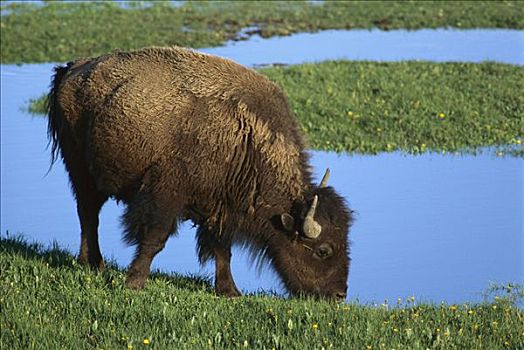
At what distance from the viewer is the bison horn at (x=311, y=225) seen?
30.1 feet

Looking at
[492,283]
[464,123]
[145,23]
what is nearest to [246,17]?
[145,23]

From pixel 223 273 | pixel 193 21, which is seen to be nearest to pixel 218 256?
pixel 223 273

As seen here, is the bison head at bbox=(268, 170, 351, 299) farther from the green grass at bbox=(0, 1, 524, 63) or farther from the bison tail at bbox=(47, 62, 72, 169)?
the green grass at bbox=(0, 1, 524, 63)

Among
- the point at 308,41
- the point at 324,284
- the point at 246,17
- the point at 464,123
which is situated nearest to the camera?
the point at 324,284

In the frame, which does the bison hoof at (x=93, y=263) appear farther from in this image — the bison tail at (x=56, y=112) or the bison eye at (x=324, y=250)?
the bison eye at (x=324, y=250)

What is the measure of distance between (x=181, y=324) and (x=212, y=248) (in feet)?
6.84

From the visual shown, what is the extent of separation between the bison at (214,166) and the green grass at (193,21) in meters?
13.0

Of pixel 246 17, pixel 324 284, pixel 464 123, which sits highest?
pixel 246 17

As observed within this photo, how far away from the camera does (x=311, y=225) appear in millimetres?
9188

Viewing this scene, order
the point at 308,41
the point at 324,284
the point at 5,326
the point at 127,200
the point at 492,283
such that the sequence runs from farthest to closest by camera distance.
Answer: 1. the point at 308,41
2. the point at 492,283
3. the point at 127,200
4. the point at 324,284
5. the point at 5,326

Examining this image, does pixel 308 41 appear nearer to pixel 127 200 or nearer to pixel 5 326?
pixel 127 200

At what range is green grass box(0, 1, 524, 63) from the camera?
23594 mm

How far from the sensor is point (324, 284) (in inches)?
366

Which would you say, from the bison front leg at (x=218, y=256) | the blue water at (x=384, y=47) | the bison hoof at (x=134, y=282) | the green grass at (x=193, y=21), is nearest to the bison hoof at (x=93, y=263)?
the bison hoof at (x=134, y=282)
